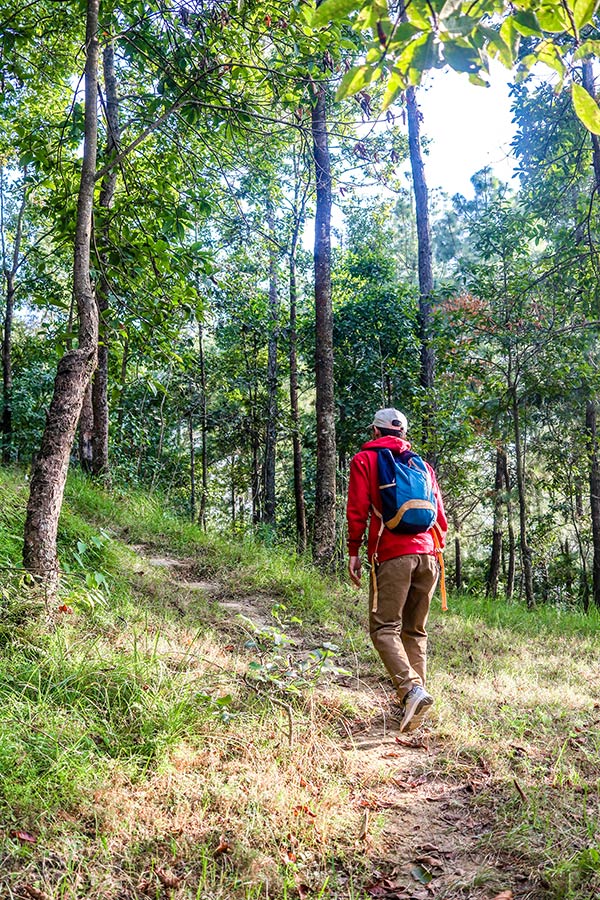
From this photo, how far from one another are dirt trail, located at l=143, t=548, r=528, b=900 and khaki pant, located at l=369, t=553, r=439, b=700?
358 mm

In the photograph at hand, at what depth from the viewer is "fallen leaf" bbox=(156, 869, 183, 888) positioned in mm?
2123

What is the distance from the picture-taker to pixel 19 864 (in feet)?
6.65

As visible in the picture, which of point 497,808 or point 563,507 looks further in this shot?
point 563,507

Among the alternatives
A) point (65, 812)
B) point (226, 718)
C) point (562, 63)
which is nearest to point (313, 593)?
point (226, 718)

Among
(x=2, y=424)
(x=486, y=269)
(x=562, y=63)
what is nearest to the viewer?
(x=562, y=63)

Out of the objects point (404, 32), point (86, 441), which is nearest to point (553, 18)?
point (404, 32)

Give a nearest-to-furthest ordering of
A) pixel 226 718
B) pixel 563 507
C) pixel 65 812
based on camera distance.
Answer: pixel 65 812, pixel 226 718, pixel 563 507

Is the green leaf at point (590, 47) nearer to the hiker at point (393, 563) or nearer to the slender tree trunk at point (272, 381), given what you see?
the hiker at point (393, 563)

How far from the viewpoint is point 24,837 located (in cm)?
211

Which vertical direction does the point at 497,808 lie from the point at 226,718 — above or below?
below

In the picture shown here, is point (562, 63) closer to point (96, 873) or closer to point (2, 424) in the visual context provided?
point (96, 873)

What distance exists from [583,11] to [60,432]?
3.25m

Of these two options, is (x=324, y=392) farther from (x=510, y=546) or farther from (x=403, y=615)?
(x=510, y=546)

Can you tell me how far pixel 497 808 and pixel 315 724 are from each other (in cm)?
107
